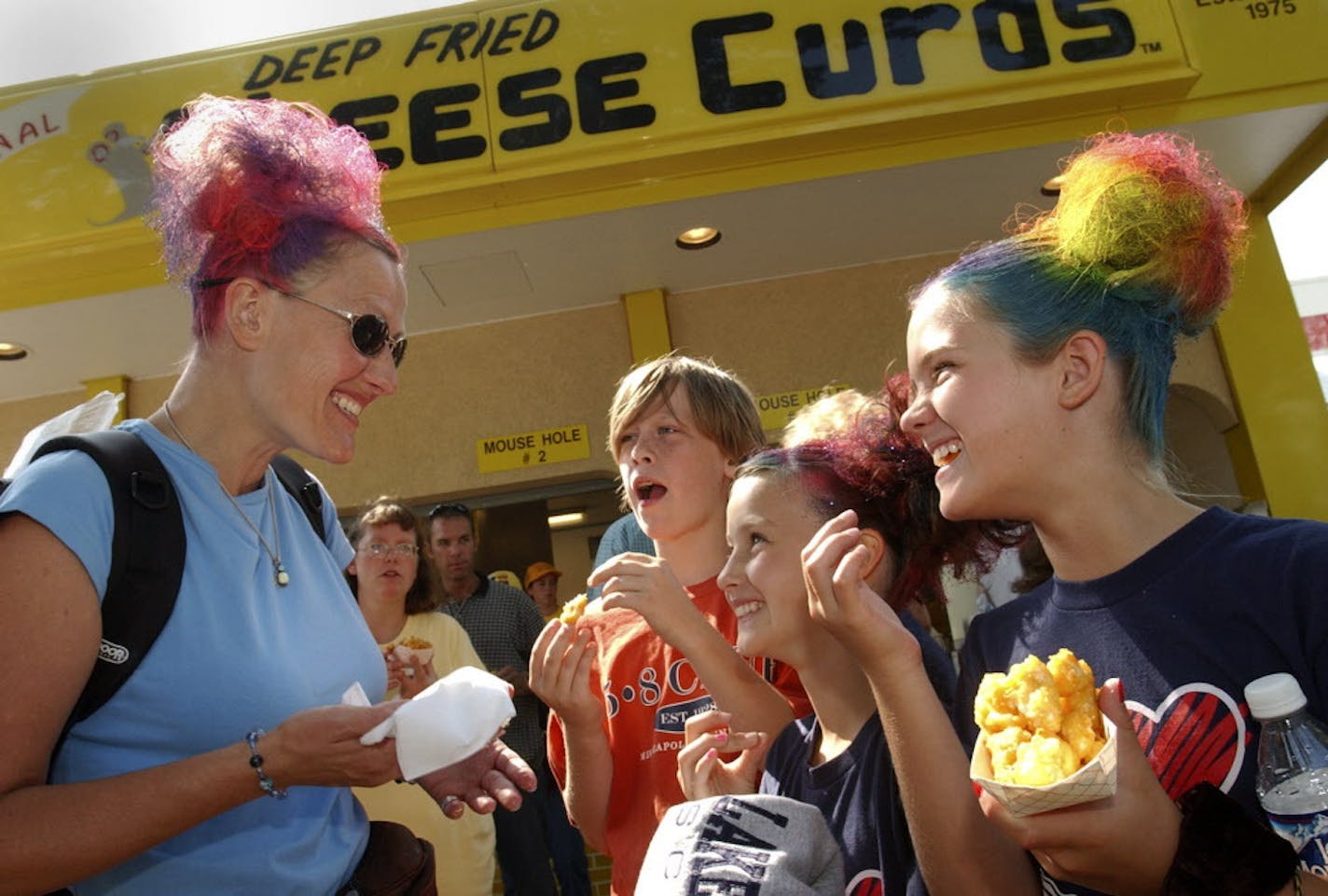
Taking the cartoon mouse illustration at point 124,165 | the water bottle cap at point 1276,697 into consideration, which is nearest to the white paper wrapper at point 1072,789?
the water bottle cap at point 1276,697

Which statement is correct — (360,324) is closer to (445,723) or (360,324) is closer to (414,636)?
(445,723)

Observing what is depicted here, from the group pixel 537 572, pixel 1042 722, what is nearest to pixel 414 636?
pixel 537 572

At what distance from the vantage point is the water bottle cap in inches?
44.3

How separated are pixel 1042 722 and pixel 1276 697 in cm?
27

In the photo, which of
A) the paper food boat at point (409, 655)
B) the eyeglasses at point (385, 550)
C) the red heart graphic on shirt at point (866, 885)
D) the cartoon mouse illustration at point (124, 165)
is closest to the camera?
the red heart graphic on shirt at point (866, 885)

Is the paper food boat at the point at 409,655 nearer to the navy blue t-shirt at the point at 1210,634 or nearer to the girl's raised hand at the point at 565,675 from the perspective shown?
the girl's raised hand at the point at 565,675

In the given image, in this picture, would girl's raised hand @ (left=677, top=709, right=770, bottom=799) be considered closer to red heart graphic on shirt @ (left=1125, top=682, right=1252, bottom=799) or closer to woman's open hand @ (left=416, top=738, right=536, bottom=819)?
woman's open hand @ (left=416, top=738, right=536, bottom=819)

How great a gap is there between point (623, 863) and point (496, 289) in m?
4.36

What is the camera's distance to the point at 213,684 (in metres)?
1.55

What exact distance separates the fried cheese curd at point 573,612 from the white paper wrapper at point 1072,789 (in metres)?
1.32

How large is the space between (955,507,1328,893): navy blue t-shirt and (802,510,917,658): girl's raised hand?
32 cm

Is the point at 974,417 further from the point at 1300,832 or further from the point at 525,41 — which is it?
the point at 525,41

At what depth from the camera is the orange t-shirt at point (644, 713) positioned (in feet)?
7.18

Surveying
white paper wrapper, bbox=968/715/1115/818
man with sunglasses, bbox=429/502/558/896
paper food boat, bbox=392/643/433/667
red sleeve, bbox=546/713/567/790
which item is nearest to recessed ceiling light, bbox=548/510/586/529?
man with sunglasses, bbox=429/502/558/896
